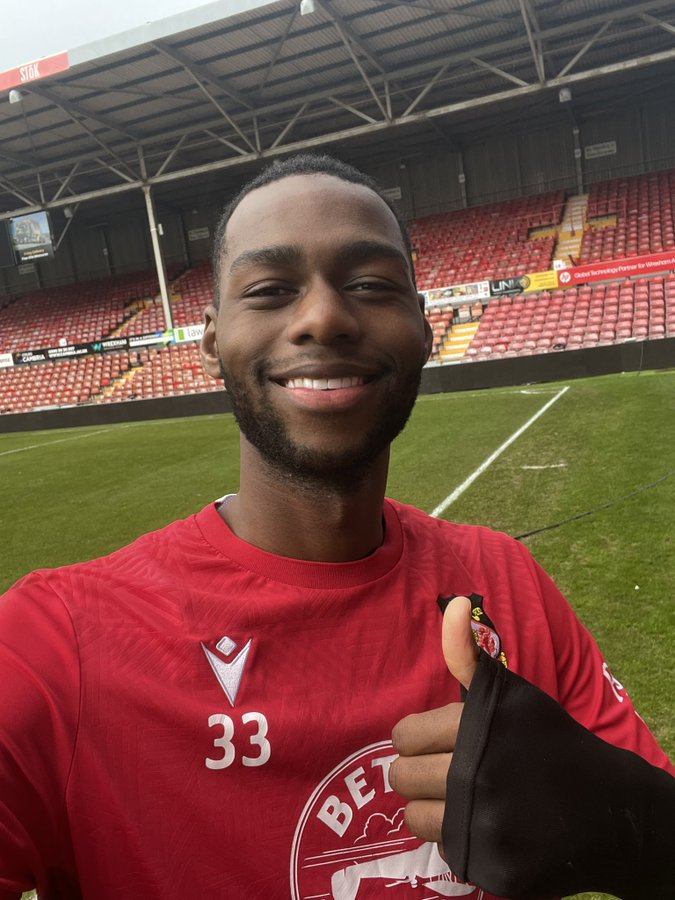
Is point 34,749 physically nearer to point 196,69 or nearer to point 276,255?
point 276,255

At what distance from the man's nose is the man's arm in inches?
20.8

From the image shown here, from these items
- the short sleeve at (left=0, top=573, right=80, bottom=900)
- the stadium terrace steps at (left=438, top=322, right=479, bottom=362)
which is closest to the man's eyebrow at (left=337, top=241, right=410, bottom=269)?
the short sleeve at (left=0, top=573, right=80, bottom=900)

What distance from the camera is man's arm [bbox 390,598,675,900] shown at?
80 cm

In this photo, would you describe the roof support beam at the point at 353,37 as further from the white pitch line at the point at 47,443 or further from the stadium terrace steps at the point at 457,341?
the white pitch line at the point at 47,443

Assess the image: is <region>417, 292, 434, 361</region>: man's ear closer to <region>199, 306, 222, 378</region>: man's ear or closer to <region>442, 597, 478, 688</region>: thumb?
<region>199, 306, 222, 378</region>: man's ear

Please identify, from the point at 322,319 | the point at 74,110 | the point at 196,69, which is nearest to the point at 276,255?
the point at 322,319

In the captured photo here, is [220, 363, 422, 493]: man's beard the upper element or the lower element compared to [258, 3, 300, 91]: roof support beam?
lower

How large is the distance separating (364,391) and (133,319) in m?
28.8

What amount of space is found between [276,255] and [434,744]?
0.84 meters

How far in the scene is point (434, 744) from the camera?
832mm

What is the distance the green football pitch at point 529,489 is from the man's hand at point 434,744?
1994 millimetres

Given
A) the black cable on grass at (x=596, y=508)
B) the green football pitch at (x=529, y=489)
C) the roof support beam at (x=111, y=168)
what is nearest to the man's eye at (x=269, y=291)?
the green football pitch at (x=529, y=489)

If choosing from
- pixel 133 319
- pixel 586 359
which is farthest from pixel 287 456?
pixel 133 319

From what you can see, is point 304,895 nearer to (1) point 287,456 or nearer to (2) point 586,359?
(1) point 287,456
